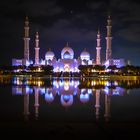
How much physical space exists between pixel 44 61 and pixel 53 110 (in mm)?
50716

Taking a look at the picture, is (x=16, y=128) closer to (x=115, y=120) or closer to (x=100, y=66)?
(x=115, y=120)

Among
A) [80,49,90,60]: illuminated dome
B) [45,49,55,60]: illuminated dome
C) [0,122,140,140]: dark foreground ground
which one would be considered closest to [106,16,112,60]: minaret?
[80,49,90,60]: illuminated dome

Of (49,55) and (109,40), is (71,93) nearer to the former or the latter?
(109,40)

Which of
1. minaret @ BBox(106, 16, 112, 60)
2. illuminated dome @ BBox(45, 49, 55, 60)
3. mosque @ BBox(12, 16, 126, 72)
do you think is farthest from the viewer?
illuminated dome @ BBox(45, 49, 55, 60)

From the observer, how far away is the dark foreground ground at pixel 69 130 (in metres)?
6.11

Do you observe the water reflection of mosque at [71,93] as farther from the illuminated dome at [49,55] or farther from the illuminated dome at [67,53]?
the illuminated dome at [49,55]

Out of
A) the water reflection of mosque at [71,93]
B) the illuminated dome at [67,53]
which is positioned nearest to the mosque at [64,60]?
the illuminated dome at [67,53]

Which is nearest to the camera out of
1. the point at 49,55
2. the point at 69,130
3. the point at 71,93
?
the point at 69,130

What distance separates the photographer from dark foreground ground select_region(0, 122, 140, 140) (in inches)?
241

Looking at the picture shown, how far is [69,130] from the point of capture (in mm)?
6598

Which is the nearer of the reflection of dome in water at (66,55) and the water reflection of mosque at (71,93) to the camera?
the water reflection of mosque at (71,93)

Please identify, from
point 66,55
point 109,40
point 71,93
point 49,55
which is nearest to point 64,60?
point 66,55

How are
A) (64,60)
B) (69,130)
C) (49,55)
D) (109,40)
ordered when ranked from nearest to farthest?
(69,130) < (109,40) < (64,60) < (49,55)

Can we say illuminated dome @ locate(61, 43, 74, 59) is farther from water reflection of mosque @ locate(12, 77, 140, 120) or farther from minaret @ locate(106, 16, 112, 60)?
water reflection of mosque @ locate(12, 77, 140, 120)
